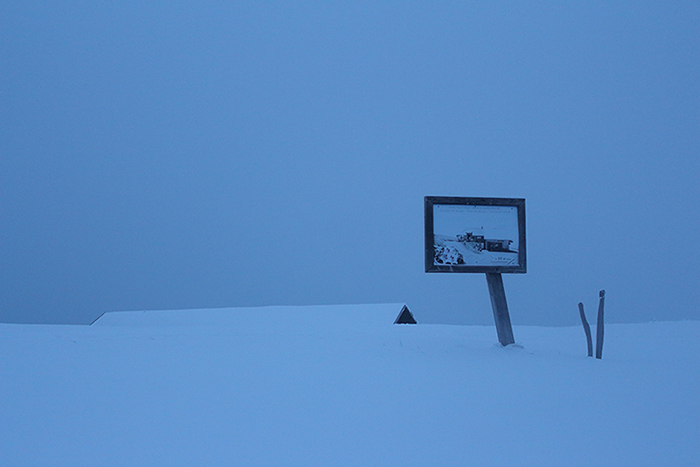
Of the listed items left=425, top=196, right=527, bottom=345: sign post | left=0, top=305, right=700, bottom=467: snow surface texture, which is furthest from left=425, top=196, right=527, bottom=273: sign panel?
left=0, top=305, right=700, bottom=467: snow surface texture

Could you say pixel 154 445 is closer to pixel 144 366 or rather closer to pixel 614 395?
pixel 144 366

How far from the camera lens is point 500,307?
4973mm

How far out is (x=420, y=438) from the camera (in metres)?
2.38

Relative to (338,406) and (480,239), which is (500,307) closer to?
(480,239)

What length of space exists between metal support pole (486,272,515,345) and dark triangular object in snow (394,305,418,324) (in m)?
4.73

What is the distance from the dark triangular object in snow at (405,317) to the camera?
9.76 meters

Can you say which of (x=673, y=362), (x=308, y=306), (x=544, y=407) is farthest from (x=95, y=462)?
(x=308, y=306)

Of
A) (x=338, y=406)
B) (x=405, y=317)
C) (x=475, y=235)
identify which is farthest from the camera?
(x=405, y=317)

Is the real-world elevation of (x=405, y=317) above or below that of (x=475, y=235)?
below

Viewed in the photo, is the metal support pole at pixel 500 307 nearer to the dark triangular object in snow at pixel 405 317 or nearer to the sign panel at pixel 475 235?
the sign panel at pixel 475 235

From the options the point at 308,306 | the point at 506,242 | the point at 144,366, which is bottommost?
the point at 308,306

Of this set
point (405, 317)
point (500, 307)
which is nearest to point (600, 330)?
point (500, 307)

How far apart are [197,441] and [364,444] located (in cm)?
76

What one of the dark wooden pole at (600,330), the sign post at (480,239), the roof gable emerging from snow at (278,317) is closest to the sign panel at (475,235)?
the sign post at (480,239)
